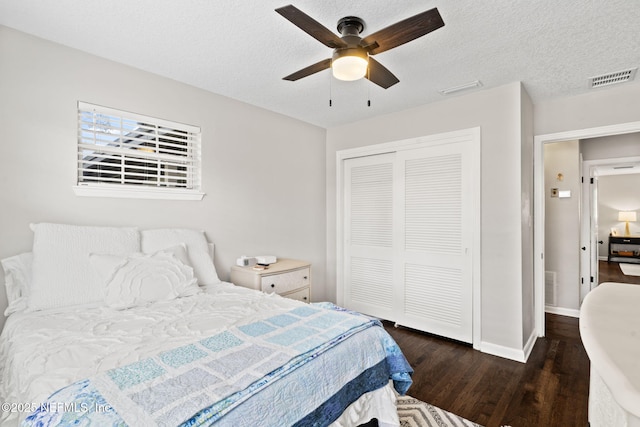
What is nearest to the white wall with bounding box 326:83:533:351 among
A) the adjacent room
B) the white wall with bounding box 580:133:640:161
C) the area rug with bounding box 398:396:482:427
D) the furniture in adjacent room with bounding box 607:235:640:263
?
the adjacent room

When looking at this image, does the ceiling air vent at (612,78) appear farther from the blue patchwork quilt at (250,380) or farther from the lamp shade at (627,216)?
the lamp shade at (627,216)

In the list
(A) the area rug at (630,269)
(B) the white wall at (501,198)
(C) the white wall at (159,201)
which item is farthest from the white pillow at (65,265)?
(A) the area rug at (630,269)

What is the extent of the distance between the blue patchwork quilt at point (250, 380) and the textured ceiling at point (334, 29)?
5.95 ft

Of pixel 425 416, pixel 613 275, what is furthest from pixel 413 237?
pixel 613 275

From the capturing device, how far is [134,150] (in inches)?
102

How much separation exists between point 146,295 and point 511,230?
303cm

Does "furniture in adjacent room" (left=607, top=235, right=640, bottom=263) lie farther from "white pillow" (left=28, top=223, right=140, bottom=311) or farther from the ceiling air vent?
"white pillow" (left=28, top=223, right=140, bottom=311)

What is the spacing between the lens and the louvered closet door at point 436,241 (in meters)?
3.19

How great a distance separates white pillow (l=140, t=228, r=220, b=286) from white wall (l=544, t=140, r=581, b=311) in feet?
13.9

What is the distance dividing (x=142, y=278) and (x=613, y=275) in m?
8.70

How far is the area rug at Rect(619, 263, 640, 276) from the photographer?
6.93 m

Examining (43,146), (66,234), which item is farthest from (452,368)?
(43,146)

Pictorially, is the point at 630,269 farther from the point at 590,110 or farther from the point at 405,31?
the point at 405,31

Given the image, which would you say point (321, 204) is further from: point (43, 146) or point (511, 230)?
point (43, 146)
